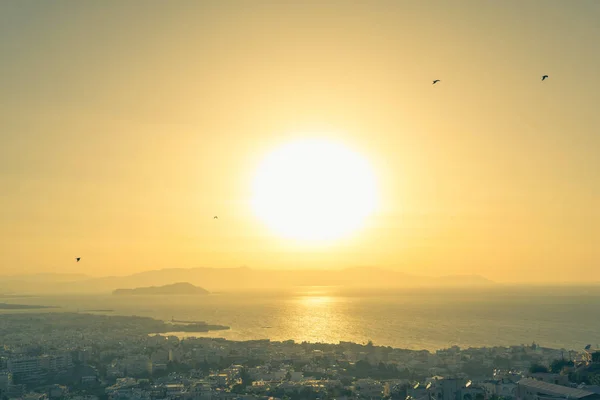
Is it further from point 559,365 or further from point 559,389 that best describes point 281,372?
point 559,389

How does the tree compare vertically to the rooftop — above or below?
below

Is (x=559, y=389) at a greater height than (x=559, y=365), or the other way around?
(x=559, y=389)

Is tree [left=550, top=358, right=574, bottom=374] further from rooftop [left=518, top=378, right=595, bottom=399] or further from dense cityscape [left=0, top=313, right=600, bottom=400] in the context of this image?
rooftop [left=518, top=378, right=595, bottom=399]

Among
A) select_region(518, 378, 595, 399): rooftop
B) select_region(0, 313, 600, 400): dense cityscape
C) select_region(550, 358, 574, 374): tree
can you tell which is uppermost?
select_region(518, 378, 595, 399): rooftop

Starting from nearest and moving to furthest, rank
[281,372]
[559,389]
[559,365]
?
[559,389], [559,365], [281,372]

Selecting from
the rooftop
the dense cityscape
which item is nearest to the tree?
the dense cityscape

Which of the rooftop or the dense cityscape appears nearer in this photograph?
the rooftop

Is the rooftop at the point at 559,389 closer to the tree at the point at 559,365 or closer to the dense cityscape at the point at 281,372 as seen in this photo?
the dense cityscape at the point at 281,372

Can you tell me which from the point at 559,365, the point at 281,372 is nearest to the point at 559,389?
the point at 559,365
